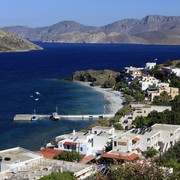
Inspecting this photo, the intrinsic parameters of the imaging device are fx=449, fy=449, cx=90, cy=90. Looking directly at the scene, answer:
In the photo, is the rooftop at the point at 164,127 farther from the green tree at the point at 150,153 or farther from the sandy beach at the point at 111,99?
the sandy beach at the point at 111,99

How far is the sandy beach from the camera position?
102ft

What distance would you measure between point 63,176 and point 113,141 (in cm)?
560

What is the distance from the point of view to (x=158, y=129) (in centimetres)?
1891

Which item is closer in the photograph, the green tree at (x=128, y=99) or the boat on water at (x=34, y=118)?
the boat on water at (x=34, y=118)

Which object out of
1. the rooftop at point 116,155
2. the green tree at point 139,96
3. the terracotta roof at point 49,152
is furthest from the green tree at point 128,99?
the rooftop at point 116,155

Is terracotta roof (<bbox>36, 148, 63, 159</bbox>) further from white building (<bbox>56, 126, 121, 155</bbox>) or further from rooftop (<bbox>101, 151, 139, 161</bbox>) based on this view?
rooftop (<bbox>101, 151, 139, 161</bbox>)

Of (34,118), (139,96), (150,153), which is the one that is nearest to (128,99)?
(139,96)

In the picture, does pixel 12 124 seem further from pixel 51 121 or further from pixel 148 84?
pixel 148 84

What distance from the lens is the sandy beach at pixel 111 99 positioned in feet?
102

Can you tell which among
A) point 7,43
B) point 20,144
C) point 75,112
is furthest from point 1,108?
point 7,43

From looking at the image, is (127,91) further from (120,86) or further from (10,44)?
(10,44)

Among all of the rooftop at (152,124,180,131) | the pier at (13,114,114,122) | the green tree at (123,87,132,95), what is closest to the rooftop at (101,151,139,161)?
the rooftop at (152,124,180,131)

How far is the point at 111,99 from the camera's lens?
117 ft

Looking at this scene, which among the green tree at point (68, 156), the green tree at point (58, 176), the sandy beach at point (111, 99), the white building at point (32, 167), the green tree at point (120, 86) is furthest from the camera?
the green tree at point (120, 86)
